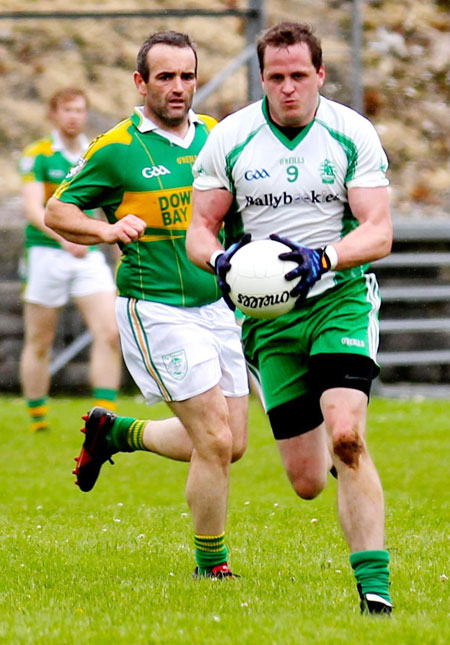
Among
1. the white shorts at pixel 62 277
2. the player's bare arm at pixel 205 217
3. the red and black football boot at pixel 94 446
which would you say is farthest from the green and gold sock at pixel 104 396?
the player's bare arm at pixel 205 217

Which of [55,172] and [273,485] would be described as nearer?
[273,485]

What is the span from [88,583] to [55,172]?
595cm

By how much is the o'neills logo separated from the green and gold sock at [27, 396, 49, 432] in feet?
21.1

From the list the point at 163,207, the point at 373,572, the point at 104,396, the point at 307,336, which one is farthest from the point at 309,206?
the point at 104,396

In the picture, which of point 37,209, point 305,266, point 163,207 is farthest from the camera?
point 37,209

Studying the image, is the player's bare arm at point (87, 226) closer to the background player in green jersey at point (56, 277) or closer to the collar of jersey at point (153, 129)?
the collar of jersey at point (153, 129)

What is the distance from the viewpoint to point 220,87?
15.0 metres

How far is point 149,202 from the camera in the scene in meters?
6.17

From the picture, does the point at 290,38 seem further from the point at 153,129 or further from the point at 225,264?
the point at 153,129

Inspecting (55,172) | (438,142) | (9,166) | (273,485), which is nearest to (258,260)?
(273,485)

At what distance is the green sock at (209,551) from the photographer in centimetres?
586

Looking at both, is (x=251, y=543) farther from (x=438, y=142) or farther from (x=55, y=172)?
(x=438, y=142)

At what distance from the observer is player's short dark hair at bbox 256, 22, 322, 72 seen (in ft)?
17.5

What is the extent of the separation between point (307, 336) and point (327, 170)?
0.69m
